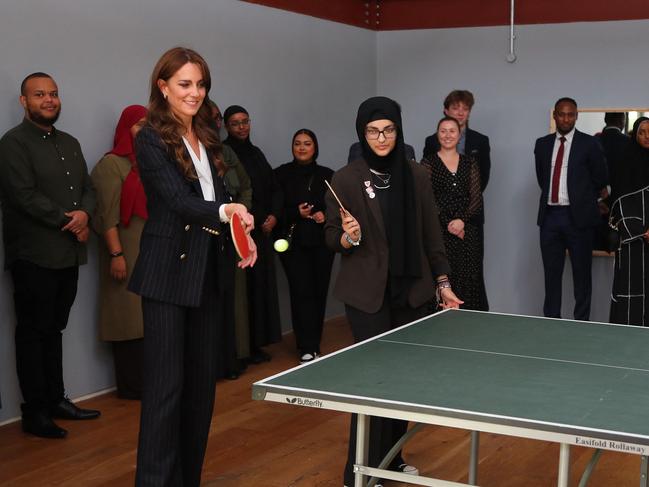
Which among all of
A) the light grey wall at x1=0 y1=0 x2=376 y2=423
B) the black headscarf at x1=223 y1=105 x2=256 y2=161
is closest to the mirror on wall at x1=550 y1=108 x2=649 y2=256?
the light grey wall at x1=0 y1=0 x2=376 y2=423

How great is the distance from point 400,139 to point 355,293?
608 millimetres

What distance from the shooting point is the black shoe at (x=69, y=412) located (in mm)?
4824

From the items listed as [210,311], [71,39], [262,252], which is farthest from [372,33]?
[210,311]

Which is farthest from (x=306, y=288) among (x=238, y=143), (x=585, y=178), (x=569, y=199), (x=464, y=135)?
(x=585, y=178)

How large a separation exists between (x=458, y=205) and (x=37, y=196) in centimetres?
250

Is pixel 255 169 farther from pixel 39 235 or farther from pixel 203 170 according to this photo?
pixel 203 170

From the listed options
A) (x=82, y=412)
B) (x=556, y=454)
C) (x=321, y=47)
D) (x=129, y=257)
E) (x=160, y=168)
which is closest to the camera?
(x=160, y=168)

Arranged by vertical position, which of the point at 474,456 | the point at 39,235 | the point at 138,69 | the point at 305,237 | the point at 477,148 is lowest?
the point at 474,456

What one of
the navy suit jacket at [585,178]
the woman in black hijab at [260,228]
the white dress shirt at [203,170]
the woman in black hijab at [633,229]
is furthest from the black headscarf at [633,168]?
the white dress shirt at [203,170]

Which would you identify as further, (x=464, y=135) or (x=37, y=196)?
(x=464, y=135)

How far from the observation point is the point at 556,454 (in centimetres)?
428

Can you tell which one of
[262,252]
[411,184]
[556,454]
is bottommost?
[556,454]

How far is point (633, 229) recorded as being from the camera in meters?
6.21

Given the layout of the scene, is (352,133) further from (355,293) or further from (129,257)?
(355,293)
